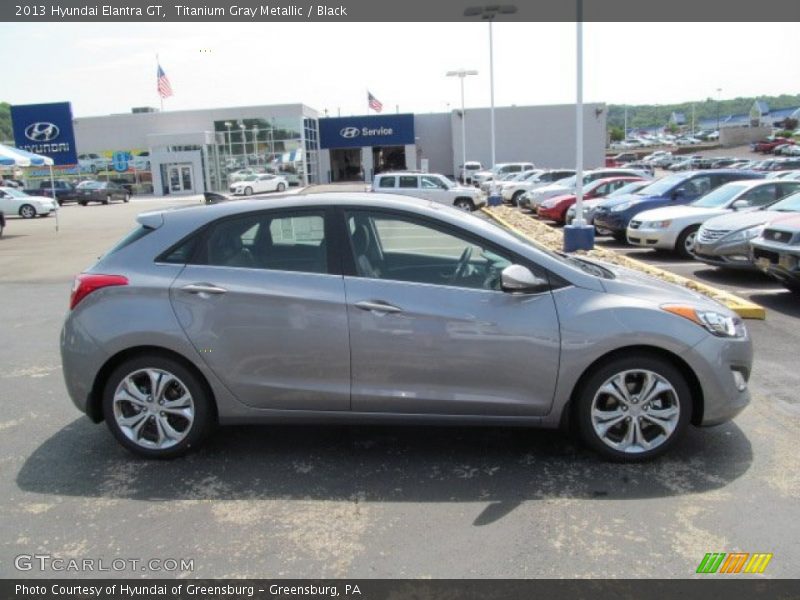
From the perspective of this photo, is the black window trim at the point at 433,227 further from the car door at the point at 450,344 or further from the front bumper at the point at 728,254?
the front bumper at the point at 728,254

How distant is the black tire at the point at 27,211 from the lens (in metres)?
33.0

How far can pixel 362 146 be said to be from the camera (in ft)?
184

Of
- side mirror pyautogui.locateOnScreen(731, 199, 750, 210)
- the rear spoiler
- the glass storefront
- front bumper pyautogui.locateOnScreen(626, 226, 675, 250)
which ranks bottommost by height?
front bumper pyautogui.locateOnScreen(626, 226, 675, 250)

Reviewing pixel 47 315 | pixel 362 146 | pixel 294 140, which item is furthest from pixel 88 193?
pixel 47 315

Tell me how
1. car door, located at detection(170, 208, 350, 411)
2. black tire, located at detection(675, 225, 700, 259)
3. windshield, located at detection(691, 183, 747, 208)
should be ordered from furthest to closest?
windshield, located at detection(691, 183, 747, 208) → black tire, located at detection(675, 225, 700, 259) → car door, located at detection(170, 208, 350, 411)

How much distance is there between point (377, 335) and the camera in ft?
13.1

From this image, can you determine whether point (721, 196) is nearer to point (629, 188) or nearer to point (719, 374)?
point (629, 188)

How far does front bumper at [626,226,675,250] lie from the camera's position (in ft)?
41.2

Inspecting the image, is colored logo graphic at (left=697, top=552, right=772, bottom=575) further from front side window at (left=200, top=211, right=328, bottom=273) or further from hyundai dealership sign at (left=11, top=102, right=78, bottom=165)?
hyundai dealership sign at (left=11, top=102, right=78, bottom=165)

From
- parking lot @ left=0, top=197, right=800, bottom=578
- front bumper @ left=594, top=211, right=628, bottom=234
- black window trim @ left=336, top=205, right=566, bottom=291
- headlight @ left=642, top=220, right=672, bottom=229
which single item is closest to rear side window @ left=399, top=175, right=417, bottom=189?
front bumper @ left=594, top=211, right=628, bottom=234

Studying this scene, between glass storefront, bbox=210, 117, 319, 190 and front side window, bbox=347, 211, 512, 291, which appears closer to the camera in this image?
front side window, bbox=347, 211, 512, 291

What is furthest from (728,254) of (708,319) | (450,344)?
(450,344)

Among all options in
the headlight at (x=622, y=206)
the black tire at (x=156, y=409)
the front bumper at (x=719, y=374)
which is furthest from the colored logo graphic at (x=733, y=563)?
the headlight at (x=622, y=206)
